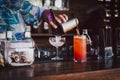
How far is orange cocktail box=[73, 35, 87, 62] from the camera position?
1829 mm

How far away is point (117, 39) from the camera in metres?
2.11

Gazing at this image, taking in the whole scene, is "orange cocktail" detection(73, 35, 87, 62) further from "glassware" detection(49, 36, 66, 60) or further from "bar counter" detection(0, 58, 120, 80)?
"bar counter" detection(0, 58, 120, 80)

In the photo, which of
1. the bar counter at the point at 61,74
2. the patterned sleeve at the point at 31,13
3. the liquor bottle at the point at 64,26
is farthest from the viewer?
the liquor bottle at the point at 64,26

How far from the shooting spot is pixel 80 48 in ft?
6.00

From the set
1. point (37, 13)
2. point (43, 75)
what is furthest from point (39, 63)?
point (43, 75)

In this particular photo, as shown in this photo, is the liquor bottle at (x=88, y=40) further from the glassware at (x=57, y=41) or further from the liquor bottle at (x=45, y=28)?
the liquor bottle at (x=45, y=28)

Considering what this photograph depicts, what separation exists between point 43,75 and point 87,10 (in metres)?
0.89

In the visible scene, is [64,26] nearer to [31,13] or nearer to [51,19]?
[51,19]

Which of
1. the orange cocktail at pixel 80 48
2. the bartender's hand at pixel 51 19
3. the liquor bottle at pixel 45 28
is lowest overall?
the orange cocktail at pixel 80 48

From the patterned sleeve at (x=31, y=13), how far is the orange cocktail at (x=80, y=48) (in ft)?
1.03

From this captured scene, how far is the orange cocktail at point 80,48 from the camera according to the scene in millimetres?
1829

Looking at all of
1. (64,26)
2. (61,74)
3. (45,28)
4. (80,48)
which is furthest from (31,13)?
(61,74)

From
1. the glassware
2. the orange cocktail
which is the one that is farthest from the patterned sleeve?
the orange cocktail

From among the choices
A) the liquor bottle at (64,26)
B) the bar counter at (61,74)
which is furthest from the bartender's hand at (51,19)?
the bar counter at (61,74)
